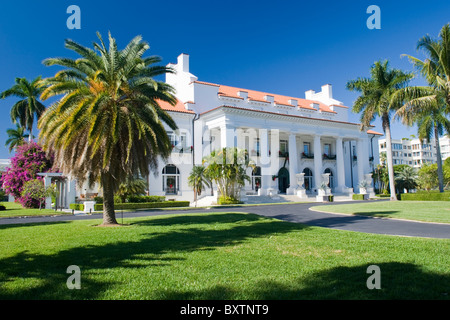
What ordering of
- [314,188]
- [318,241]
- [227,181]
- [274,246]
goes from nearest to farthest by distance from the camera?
[274,246] < [318,241] < [227,181] < [314,188]

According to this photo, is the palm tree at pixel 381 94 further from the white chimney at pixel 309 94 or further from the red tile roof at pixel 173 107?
the white chimney at pixel 309 94

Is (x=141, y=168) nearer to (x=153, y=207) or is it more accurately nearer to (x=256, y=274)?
(x=256, y=274)

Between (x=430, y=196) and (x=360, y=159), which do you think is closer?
(x=430, y=196)

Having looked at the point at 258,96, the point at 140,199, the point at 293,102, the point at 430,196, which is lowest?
the point at 430,196

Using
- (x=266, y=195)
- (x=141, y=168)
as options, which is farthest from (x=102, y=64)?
(x=266, y=195)

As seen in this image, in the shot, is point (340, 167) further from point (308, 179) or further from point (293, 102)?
point (293, 102)

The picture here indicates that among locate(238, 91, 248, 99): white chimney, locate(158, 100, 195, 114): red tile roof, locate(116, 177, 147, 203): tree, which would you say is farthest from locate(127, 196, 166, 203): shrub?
locate(238, 91, 248, 99): white chimney

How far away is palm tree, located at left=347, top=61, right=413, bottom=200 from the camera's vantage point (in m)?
32.7

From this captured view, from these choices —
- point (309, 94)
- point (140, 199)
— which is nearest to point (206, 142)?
point (140, 199)

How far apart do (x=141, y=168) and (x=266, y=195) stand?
87.1 feet

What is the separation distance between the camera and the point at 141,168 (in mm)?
14547

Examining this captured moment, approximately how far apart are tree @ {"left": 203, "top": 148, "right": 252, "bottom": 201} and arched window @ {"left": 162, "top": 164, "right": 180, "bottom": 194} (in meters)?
6.48

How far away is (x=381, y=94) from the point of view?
110ft

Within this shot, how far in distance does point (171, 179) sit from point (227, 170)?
9.14 m
